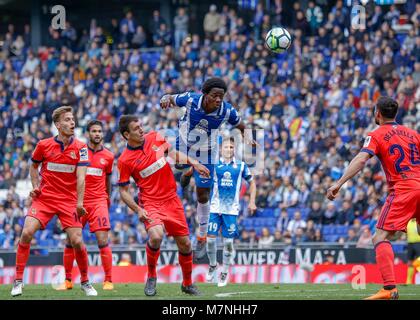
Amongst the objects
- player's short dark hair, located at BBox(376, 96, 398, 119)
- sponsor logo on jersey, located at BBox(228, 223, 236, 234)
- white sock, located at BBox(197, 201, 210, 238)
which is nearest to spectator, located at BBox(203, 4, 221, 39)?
white sock, located at BBox(197, 201, 210, 238)

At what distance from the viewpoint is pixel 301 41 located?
30594 millimetres

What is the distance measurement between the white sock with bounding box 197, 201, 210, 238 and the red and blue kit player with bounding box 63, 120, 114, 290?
160 centimetres

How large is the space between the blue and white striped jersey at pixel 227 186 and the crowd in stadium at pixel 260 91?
5.15 metres

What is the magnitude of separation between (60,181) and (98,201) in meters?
2.02

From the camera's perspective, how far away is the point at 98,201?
1644 cm

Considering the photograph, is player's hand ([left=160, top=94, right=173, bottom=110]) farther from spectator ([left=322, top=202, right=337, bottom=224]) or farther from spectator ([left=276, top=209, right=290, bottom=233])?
spectator ([left=322, top=202, right=337, bottom=224])

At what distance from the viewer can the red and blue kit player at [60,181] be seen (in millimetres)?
14164

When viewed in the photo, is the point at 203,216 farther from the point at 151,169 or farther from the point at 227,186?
the point at 151,169

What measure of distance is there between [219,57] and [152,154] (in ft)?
60.3

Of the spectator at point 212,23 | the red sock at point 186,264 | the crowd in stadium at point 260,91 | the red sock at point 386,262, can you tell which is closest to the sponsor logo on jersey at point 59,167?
the red sock at point 186,264

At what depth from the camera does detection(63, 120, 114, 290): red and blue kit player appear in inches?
637

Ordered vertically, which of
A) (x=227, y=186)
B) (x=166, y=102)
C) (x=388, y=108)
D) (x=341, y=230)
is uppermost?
(x=166, y=102)

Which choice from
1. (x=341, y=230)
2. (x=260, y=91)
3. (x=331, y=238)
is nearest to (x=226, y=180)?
(x=331, y=238)

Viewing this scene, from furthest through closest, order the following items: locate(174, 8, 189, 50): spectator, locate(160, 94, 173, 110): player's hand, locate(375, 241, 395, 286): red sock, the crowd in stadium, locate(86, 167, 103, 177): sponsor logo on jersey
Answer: locate(174, 8, 189, 50): spectator < the crowd in stadium < locate(86, 167, 103, 177): sponsor logo on jersey < locate(160, 94, 173, 110): player's hand < locate(375, 241, 395, 286): red sock
